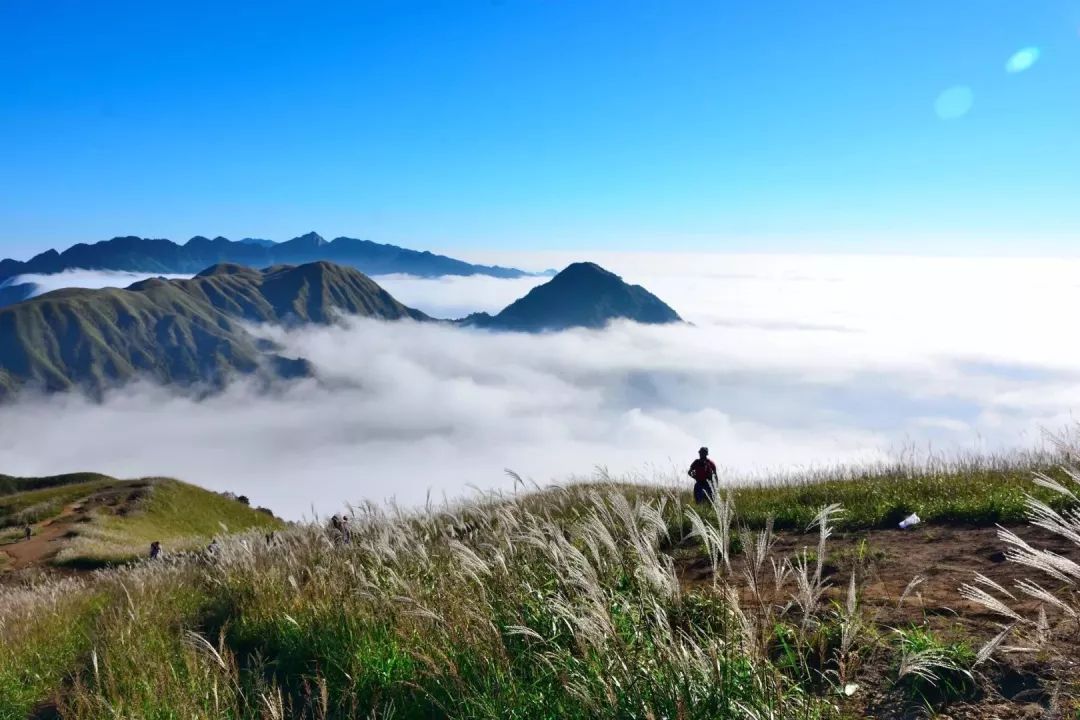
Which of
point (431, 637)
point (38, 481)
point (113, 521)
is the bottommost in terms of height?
point (38, 481)

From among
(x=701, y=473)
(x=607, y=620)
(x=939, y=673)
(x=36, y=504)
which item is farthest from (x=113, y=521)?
(x=939, y=673)

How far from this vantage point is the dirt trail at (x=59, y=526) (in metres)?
32.4

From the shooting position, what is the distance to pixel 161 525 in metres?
48.2

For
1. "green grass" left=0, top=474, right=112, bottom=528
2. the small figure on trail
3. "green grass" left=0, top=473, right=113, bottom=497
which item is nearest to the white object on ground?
the small figure on trail

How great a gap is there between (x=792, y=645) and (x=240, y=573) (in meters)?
7.25

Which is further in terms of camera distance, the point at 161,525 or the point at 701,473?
the point at 161,525

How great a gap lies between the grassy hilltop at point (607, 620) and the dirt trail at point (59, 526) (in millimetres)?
27693

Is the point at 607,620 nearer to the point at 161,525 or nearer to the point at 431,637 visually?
the point at 431,637

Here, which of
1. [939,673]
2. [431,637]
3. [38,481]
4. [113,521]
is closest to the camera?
[939,673]

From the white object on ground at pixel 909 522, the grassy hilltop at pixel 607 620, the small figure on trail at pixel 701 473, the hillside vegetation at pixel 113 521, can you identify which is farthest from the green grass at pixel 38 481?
the white object on ground at pixel 909 522

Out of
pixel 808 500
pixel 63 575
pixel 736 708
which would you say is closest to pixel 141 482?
pixel 63 575

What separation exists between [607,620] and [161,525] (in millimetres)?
55108

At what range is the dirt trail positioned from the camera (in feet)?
106

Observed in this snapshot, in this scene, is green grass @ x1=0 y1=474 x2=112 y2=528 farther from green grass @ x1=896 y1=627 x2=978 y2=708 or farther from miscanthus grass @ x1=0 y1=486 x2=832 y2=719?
green grass @ x1=896 y1=627 x2=978 y2=708
